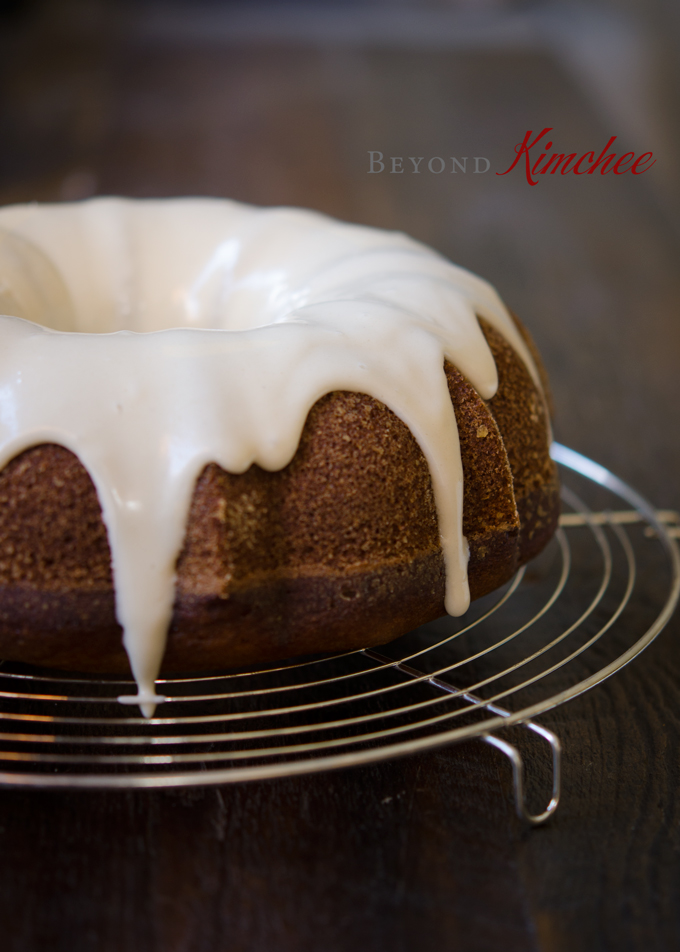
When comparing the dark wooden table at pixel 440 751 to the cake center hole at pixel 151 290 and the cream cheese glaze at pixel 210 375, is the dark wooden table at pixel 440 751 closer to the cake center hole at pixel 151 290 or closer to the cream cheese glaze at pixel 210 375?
the cream cheese glaze at pixel 210 375

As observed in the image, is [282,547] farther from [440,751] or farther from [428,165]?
[428,165]

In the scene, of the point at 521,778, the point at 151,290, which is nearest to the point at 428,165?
the point at 151,290

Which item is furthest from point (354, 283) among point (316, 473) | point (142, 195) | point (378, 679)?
point (142, 195)

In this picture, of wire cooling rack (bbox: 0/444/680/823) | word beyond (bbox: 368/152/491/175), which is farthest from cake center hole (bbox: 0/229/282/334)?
word beyond (bbox: 368/152/491/175)

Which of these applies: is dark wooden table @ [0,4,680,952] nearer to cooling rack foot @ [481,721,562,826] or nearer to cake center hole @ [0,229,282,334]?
cooling rack foot @ [481,721,562,826]

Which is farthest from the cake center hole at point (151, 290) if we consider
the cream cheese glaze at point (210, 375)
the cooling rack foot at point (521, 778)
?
the cooling rack foot at point (521, 778)

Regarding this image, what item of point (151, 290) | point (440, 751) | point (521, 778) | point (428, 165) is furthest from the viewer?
point (428, 165)
